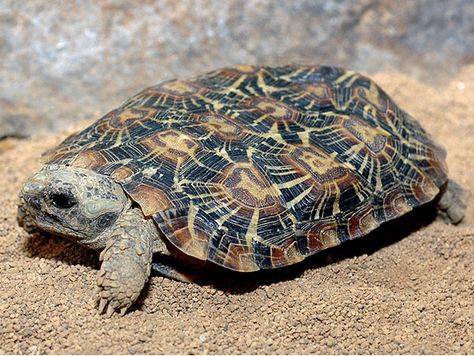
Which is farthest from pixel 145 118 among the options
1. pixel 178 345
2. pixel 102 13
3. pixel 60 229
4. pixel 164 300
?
pixel 102 13

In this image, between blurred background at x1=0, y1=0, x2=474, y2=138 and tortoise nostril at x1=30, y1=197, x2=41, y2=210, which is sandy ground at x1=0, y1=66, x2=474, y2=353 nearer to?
tortoise nostril at x1=30, y1=197, x2=41, y2=210

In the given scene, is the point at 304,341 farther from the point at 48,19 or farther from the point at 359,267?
the point at 48,19


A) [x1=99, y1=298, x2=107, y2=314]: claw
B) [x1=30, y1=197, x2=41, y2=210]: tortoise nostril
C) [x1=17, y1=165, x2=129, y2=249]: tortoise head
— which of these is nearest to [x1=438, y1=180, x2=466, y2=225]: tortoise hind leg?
[x1=17, y1=165, x2=129, y2=249]: tortoise head

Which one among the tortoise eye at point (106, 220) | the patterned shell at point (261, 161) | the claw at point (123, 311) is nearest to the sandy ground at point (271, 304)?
the claw at point (123, 311)

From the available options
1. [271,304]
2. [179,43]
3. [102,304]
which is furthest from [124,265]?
[179,43]

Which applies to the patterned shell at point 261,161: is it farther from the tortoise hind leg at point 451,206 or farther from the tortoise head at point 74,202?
the tortoise hind leg at point 451,206

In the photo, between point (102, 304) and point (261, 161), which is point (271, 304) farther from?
point (102, 304)
